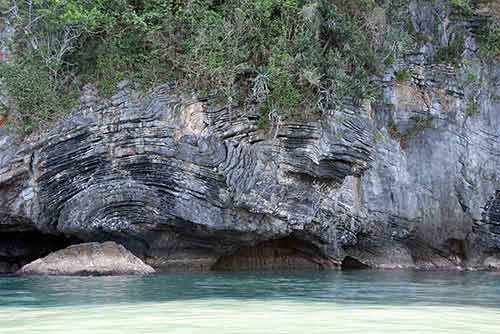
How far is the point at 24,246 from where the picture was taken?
18.3m

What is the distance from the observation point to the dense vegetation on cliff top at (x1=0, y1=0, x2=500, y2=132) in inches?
610

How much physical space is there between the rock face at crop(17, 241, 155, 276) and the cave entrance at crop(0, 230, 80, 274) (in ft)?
10.5

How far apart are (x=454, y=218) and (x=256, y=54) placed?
7.05m

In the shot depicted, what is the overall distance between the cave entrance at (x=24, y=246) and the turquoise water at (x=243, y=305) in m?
5.32

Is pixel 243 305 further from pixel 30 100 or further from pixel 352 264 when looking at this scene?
pixel 352 264

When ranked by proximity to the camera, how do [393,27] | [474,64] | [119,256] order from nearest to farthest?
[119,256], [393,27], [474,64]

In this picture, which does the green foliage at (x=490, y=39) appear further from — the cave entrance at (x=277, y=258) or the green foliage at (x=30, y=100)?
the green foliage at (x=30, y=100)

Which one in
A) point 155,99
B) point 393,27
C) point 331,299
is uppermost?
point 393,27

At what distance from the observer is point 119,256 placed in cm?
1473

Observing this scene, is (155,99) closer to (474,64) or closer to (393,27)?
(393,27)

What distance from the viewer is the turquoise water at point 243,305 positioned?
623cm

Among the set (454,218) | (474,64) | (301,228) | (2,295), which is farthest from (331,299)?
(474,64)

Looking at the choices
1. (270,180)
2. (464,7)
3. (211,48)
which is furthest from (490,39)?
(211,48)

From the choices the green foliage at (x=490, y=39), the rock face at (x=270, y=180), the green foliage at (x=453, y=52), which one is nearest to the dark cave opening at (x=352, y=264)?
the rock face at (x=270, y=180)
